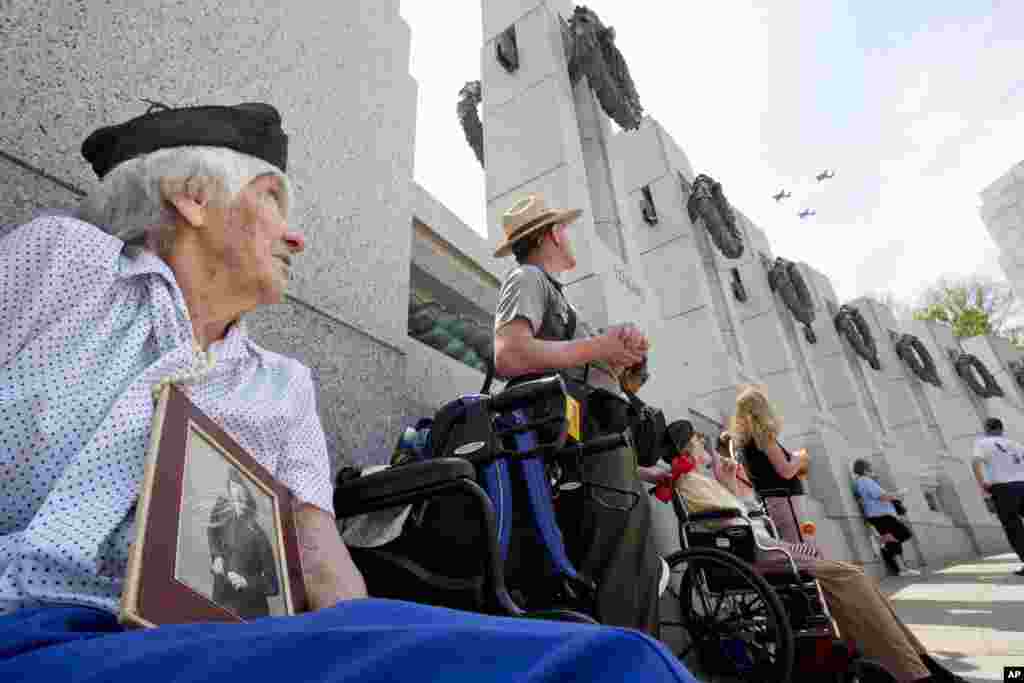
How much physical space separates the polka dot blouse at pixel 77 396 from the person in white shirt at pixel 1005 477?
339 inches

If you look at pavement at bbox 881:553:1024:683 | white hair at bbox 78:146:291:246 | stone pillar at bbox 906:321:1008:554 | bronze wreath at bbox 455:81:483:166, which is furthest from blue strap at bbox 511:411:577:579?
stone pillar at bbox 906:321:1008:554

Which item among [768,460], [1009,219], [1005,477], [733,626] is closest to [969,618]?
[768,460]

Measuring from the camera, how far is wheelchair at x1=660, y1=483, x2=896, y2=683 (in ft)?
7.98

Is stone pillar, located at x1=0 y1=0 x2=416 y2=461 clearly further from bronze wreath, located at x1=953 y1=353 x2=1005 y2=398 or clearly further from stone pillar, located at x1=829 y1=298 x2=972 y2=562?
bronze wreath, located at x1=953 y1=353 x2=1005 y2=398

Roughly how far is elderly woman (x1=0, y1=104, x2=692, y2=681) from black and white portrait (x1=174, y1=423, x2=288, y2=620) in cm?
10

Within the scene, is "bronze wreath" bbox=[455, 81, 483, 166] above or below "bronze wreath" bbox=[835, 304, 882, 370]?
above

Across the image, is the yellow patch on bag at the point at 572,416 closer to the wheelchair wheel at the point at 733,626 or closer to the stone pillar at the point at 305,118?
the stone pillar at the point at 305,118

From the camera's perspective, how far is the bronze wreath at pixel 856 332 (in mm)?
13828

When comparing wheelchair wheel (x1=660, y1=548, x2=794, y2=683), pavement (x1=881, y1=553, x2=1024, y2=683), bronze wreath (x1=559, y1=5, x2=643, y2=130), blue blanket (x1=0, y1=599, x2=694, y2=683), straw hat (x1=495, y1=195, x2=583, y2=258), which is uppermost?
bronze wreath (x1=559, y1=5, x2=643, y2=130)

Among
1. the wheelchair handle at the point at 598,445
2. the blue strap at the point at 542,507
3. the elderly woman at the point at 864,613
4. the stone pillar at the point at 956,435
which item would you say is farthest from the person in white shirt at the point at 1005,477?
the stone pillar at the point at 956,435

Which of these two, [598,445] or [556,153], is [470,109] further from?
[598,445]

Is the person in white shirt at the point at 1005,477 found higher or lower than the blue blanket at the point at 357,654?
higher

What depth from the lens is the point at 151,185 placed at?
43.1 inches

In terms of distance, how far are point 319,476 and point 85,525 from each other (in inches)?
19.2
